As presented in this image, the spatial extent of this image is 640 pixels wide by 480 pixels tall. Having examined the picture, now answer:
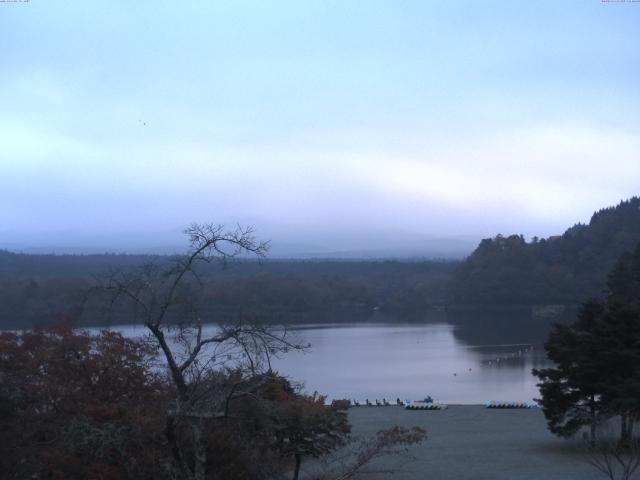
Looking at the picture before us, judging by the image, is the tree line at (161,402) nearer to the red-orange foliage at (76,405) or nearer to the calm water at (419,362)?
the red-orange foliage at (76,405)

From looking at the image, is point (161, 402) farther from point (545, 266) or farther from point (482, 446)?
point (545, 266)

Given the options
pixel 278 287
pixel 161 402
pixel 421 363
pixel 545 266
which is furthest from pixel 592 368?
pixel 545 266

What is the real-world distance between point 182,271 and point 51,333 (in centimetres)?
524

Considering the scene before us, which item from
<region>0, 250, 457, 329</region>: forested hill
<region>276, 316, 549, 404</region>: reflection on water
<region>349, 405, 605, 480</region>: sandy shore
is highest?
<region>0, 250, 457, 329</region>: forested hill

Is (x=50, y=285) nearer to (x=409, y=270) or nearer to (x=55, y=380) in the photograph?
(x=55, y=380)

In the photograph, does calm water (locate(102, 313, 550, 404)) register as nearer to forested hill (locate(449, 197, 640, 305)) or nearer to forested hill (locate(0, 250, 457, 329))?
forested hill (locate(0, 250, 457, 329))

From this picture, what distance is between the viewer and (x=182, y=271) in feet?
12.7

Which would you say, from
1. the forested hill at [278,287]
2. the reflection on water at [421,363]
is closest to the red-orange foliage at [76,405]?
the reflection on water at [421,363]

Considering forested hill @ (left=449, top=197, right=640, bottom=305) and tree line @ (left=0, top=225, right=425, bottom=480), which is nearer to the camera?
tree line @ (left=0, top=225, right=425, bottom=480)

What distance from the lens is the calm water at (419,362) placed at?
18.8 meters

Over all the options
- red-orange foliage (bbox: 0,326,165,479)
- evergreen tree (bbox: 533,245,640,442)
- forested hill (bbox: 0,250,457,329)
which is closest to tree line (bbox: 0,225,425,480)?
red-orange foliage (bbox: 0,326,165,479)

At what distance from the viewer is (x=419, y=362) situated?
24797 mm

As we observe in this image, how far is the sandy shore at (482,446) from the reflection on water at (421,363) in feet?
9.04

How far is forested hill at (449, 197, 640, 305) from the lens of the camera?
52.7 meters
